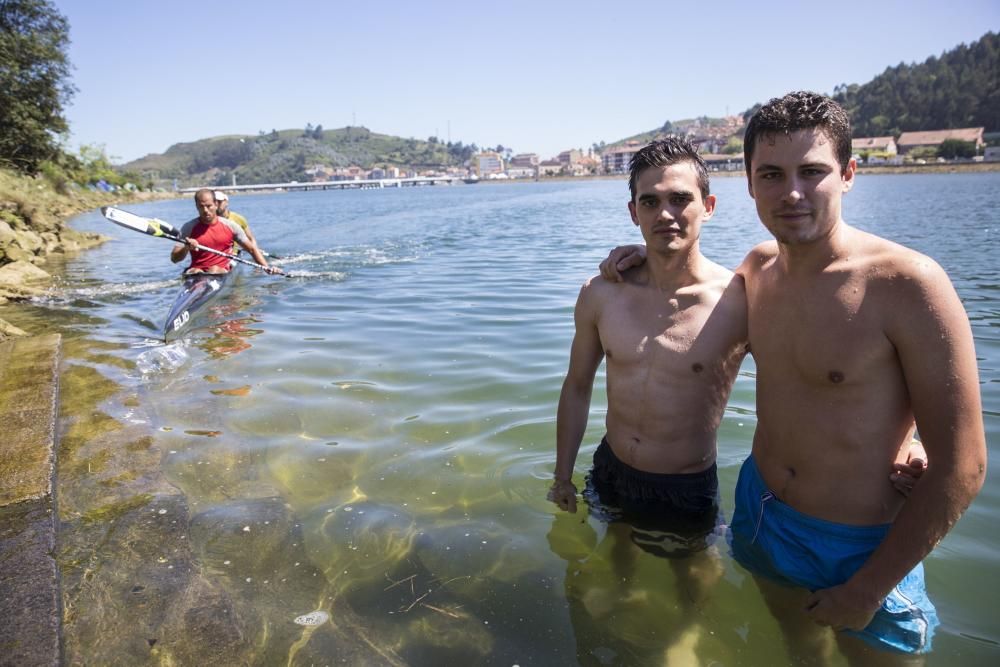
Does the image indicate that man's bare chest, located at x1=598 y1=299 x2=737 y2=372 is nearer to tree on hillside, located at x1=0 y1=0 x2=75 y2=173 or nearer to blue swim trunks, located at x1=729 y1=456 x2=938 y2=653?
blue swim trunks, located at x1=729 y1=456 x2=938 y2=653

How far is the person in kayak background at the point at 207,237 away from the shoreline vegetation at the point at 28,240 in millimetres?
2629

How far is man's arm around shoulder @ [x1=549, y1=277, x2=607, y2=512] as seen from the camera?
3.19m

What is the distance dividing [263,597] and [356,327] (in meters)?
6.09

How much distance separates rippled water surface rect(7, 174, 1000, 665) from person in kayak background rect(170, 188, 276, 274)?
1.92m

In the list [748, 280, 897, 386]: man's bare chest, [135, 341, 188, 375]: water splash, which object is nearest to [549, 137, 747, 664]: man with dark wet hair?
[748, 280, 897, 386]: man's bare chest

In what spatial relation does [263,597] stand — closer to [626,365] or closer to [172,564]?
[172,564]

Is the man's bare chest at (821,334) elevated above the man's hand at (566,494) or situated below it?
→ above

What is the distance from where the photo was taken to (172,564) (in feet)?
10.1

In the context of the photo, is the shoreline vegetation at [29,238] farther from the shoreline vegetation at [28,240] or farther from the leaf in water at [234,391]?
the leaf in water at [234,391]

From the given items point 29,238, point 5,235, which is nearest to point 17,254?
point 5,235

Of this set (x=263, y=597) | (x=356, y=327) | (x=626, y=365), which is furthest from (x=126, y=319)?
(x=626, y=365)

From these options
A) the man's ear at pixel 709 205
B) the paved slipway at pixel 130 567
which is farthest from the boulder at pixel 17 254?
the man's ear at pixel 709 205

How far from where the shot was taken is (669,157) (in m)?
2.82

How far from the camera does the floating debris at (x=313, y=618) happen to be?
2.80 m
